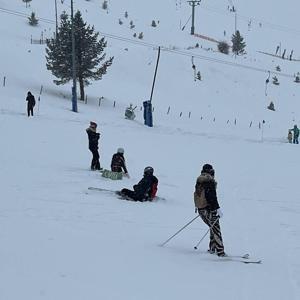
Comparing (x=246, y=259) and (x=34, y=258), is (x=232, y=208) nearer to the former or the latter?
(x=246, y=259)

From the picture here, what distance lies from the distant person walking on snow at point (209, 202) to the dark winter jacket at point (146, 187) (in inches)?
157

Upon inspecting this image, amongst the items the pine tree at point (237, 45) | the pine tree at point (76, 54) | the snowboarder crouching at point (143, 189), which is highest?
the pine tree at point (237, 45)

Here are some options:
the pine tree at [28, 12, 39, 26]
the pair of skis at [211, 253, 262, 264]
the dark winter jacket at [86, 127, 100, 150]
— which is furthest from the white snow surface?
the pine tree at [28, 12, 39, 26]

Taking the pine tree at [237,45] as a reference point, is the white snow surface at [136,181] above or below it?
below

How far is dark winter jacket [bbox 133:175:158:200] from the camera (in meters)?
13.5

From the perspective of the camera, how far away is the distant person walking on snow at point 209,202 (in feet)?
30.8

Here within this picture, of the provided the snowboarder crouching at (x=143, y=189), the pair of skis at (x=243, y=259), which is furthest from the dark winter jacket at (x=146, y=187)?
the pair of skis at (x=243, y=259)

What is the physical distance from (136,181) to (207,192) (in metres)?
7.44

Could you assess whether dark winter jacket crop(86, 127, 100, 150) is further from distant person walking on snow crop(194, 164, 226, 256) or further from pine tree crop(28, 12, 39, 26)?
pine tree crop(28, 12, 39, 26)

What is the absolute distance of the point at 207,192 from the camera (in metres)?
9.39

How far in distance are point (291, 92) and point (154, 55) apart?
1500cm

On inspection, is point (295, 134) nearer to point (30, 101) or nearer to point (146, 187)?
point (30, 101)

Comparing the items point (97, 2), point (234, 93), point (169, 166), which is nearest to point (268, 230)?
point (169, 166)

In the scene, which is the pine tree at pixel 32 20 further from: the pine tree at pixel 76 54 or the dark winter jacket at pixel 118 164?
the dark winter jacket at pixel 118 164
